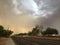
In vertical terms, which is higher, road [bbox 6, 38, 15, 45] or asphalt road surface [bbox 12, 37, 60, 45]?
road [bbox 6, 38, 15, 45]

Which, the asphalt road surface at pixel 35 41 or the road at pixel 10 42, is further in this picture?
the road at pixel 10 42

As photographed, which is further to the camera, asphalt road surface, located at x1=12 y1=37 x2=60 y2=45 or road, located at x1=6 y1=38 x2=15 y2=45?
road, located at x1=6 y1=38 x2=15 y2=45

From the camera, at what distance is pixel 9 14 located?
2059mm

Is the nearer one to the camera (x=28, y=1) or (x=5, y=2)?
(x=28, y=1)

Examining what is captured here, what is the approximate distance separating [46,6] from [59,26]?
0.93 ft

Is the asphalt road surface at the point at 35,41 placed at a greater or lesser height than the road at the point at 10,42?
lesser

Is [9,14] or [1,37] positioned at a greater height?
[9,14]

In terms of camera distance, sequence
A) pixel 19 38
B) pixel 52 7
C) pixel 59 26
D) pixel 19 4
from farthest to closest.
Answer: pixel 19 4
pixel 52 7
pixel 59 26
pixel 19 38

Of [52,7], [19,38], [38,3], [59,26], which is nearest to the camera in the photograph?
[19,38]

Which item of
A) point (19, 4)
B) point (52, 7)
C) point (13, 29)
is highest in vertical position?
point (19, 4)

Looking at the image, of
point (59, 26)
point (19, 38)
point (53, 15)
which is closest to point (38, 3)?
point (53, 15)

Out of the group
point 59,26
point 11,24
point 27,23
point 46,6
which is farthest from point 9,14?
point 59,26

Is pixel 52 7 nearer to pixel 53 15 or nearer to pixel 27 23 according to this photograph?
pixel 53 15

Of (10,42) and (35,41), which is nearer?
(35,41)
